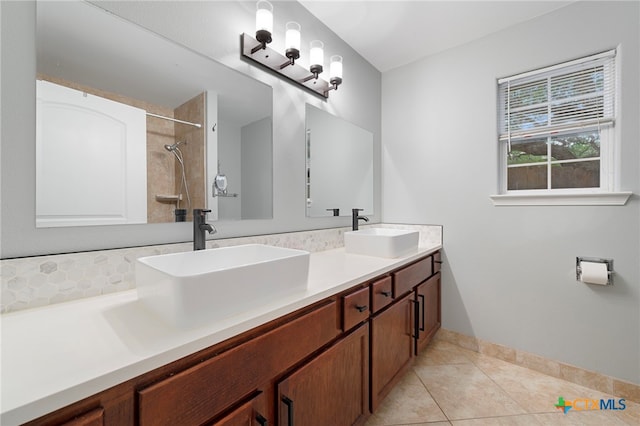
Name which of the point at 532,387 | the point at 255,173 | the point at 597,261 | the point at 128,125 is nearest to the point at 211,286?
the point at 128,125

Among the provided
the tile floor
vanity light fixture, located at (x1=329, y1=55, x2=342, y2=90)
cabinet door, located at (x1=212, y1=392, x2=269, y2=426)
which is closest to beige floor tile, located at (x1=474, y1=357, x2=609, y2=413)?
the tile floor

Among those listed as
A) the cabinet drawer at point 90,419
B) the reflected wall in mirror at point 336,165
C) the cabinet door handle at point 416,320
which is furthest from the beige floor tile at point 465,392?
the cabinet drawer at point 90,419

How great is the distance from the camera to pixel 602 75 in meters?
1.70

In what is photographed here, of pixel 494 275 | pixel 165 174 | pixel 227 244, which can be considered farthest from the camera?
pixel 494 275

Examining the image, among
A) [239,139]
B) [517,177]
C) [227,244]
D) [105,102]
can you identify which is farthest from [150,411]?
[517,177]

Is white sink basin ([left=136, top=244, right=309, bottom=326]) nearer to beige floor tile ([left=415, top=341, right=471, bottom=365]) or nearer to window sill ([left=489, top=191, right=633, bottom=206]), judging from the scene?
beige floor tile ([left=415, top=341, right=471, bottom=365])

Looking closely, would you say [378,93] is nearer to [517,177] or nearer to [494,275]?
[517,177]

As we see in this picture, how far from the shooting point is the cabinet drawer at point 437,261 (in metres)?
2.10

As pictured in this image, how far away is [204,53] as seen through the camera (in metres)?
1.27

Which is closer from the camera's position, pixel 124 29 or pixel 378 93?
pixel 124 29

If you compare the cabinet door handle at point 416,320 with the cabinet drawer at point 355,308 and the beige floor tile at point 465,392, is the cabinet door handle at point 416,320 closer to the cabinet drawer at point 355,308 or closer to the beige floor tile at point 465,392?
the beige floor tile at point 465,392

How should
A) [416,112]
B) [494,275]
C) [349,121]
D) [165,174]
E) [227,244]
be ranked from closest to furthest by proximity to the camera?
[165,174]
[227,244]
[494,275]
[349,121]
[416,112]

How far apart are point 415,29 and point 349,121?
789 millimetres

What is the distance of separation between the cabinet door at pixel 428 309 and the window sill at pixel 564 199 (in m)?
0.74
